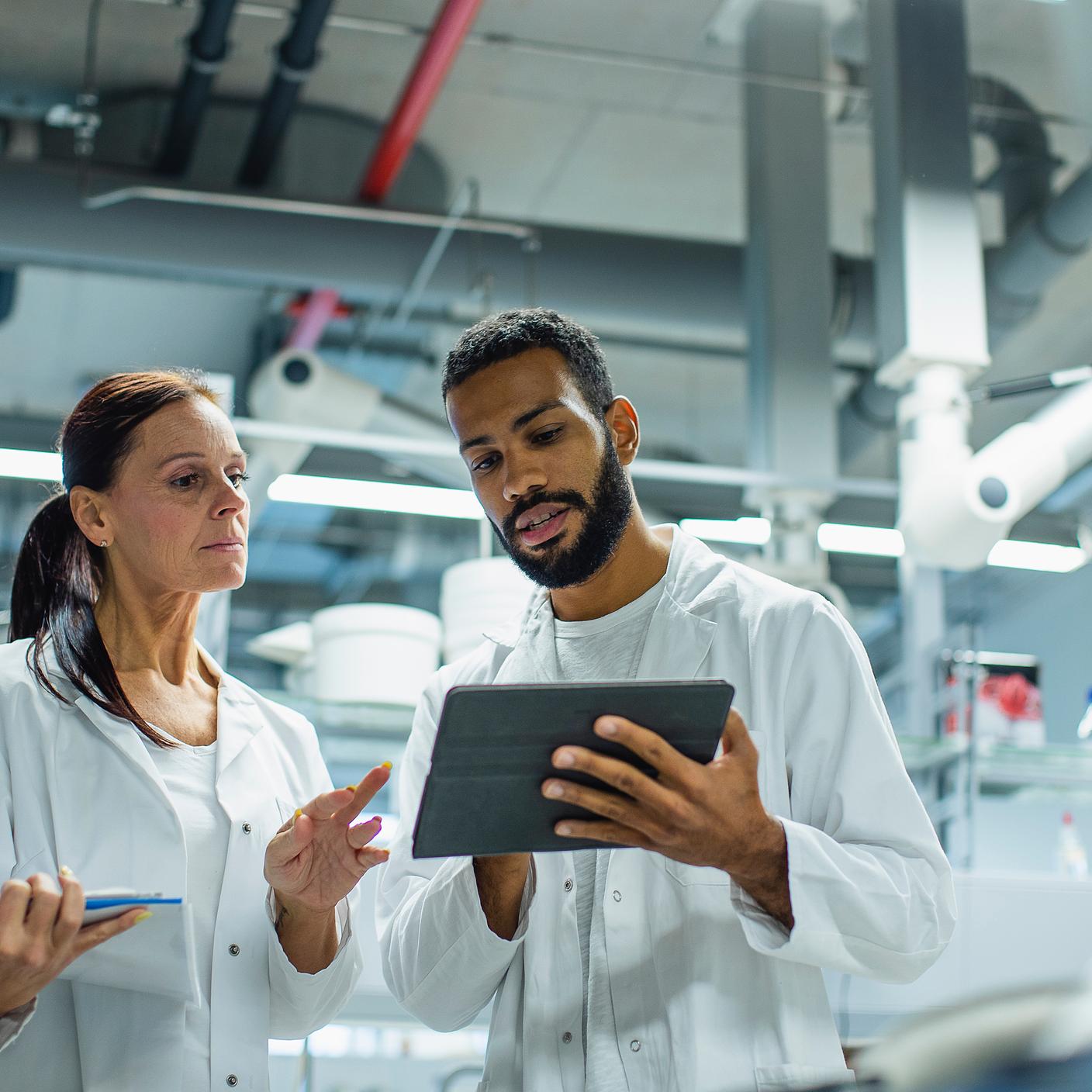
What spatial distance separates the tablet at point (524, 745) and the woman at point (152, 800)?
0.16 metres

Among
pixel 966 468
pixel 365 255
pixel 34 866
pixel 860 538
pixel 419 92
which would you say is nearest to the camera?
pixel 34 866

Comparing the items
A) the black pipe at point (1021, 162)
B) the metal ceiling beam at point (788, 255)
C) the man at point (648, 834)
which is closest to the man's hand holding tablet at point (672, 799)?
the man at point (648, 834)

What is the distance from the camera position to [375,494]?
11.0 ft

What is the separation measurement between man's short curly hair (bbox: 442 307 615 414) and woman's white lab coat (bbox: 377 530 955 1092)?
33 cm

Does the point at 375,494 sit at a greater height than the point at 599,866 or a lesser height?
greater

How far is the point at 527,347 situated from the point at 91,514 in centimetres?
62

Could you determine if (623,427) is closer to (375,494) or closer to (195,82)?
(375,494)

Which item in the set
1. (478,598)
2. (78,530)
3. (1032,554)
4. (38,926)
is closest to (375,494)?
(478,598)

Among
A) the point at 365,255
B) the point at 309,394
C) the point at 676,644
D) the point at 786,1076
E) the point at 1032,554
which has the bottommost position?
the point at 786,1076

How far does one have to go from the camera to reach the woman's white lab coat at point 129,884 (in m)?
1.58

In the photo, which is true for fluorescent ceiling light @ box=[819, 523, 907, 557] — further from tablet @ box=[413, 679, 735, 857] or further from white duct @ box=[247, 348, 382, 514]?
tablet @ box=[413, 679, 735, 857]

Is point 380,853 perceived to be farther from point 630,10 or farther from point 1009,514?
point 630,10

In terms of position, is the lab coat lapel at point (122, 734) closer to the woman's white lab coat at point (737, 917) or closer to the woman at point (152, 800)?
the woman at point (152, 800)

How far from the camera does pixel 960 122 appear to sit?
3.33 metres
